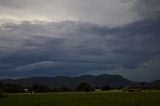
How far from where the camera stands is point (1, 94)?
94875 mm

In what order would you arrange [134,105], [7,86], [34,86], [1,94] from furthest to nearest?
[34,86]
[7,86]
[1,94]
[134,105]

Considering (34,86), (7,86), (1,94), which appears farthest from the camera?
(34,86)

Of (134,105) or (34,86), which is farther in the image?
(34,86)

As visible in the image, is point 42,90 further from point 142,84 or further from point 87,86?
point 142,84

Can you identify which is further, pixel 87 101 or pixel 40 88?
pixel 40 88

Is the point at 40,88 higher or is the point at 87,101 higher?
the point at 40,88

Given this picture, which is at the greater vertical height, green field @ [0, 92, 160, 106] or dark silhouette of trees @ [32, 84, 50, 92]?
dark silhouette of trees @ [32, 84, 50, 92]

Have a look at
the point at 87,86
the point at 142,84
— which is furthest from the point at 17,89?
the point at 142,84

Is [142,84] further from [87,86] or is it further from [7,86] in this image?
[7,86]

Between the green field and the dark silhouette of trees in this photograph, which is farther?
the dark silhouette of trees

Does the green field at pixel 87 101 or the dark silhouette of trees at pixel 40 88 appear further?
the dark silhouette of trees at pixel 40 88

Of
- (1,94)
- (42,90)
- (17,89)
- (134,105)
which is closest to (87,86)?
(42,90)

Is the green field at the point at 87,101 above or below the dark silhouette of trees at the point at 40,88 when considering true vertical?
below

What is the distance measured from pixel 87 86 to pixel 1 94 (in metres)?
83.4
